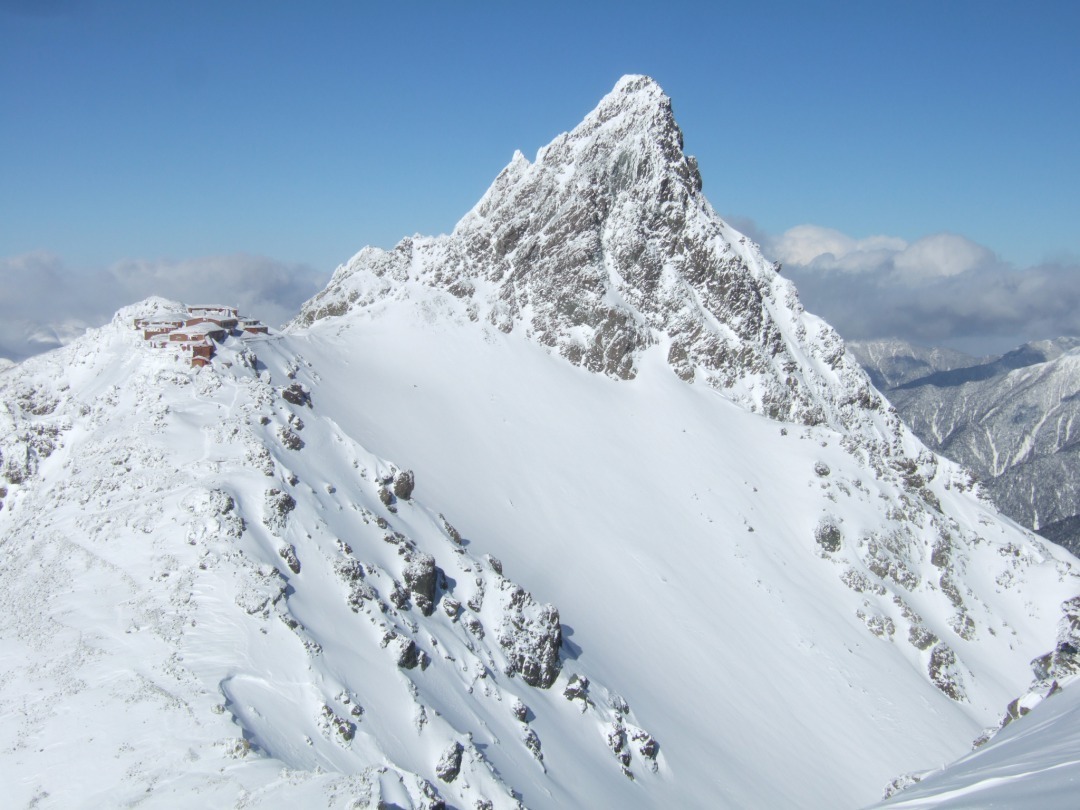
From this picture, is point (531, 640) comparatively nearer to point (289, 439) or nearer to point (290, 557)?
point (290, 557)

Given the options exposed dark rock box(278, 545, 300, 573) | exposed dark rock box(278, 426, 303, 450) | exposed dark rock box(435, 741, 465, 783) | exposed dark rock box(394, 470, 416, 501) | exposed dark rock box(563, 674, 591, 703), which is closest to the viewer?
exposed dark rock box(435, 741, 465, 783)

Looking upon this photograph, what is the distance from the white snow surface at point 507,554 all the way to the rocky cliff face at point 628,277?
19.4 inches

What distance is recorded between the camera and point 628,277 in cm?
8600

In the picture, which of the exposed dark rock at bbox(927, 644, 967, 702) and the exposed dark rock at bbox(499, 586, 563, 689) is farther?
Result: the exposed dark rock at bbox(927, 644, 967, 702)

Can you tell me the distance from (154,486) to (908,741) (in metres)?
54.8

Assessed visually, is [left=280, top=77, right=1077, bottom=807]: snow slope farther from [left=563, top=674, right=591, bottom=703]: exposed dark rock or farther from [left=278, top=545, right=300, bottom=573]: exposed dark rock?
[left=278, top=545, right=300, bottom=573]: exposed dark rock

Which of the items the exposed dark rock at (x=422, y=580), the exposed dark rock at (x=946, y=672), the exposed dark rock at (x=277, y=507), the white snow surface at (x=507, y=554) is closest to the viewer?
the white snow surface at (x=507, y=554)

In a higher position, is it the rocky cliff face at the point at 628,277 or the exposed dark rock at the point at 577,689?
the rocky cliff face at the point at 628,277

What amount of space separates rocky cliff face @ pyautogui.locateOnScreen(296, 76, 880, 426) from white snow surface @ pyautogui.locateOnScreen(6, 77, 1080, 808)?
494 mm

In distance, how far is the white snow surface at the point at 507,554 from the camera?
1032 inches

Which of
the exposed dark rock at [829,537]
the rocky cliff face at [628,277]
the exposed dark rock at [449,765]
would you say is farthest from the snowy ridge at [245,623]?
the rocky cliff face at [628,277]

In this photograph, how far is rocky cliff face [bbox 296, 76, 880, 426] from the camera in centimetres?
8269

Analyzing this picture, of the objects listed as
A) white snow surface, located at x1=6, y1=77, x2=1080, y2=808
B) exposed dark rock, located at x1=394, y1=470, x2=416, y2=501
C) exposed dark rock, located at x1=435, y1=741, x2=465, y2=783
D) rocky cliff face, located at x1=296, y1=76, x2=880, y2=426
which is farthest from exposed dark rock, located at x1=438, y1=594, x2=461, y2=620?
rocky cliff face, located at x1=296, y1=76, x2=880, y2=426

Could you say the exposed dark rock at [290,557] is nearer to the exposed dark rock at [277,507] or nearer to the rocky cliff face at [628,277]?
the exposed dark rock at [277,507]
